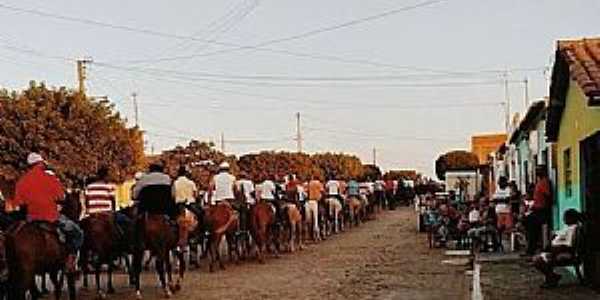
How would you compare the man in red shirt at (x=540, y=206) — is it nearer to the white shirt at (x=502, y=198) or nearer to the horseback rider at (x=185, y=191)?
the white shirt at (x=502, y=198)

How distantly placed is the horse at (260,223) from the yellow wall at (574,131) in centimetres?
753

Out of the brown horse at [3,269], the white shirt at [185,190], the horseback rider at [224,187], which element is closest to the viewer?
the brown horse at [3,269]

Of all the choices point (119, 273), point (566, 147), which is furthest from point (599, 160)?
point (119, 273)

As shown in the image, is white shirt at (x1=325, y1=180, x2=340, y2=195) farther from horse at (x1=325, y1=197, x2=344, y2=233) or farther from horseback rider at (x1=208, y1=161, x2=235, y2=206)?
horseback rider at (x1=208, y1=161, x2=235, y2=206)

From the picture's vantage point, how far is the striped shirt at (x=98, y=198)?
20.5 meters

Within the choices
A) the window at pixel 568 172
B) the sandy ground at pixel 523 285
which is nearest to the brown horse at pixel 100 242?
the sandy ground at pixel 523 285

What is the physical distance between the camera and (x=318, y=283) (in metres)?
20.1

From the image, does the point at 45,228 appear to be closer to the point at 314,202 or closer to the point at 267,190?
the point at 267,190

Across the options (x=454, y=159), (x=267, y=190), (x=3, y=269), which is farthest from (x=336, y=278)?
(x=454, y=159)

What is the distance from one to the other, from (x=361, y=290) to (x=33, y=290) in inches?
222

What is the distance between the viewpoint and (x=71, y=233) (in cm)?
1744

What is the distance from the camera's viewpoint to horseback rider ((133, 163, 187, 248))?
19047mm

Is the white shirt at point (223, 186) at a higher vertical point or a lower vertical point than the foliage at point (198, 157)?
lower

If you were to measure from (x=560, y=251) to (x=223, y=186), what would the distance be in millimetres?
10221
